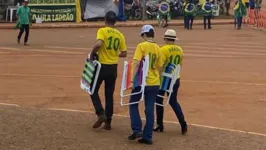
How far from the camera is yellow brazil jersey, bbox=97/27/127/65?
10.6 m

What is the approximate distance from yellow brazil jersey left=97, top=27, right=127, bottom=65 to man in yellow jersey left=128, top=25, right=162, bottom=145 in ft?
1.98

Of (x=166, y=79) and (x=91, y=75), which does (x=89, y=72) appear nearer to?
(x=91, y=75)

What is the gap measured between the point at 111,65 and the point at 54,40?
1961 cm

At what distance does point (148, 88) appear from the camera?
10.2 m

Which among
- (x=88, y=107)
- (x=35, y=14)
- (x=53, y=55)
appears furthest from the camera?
(x=35, y=14)

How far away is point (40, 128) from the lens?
34.4ft

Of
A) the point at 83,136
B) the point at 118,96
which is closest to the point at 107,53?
the point at 83,136

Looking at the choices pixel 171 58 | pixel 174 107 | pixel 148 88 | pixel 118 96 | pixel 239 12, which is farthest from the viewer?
pixel 239 12

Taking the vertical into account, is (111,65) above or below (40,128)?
above

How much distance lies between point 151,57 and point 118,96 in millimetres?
5344

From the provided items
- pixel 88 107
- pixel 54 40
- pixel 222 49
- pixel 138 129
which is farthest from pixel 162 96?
pixel 54 40

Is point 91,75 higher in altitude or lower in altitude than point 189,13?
higher

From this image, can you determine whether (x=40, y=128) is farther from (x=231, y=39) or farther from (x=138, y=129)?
(x=231, y=39)

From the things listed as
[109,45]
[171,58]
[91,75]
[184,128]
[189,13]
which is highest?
[109,45]
